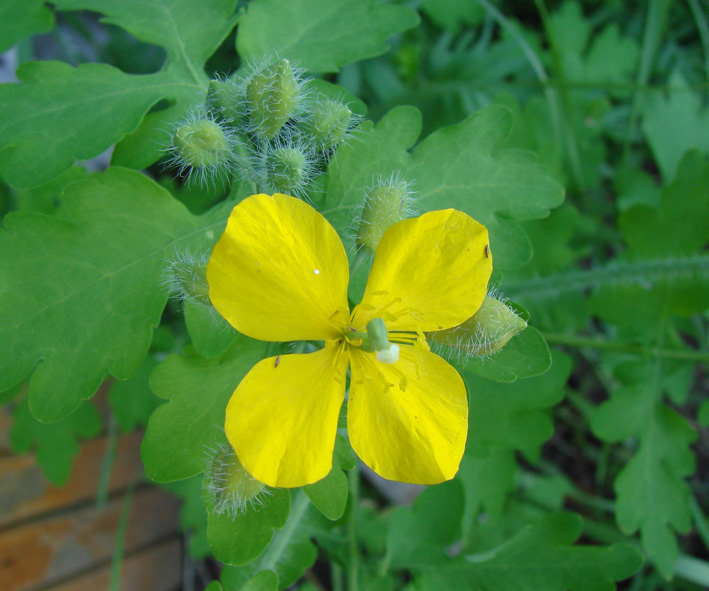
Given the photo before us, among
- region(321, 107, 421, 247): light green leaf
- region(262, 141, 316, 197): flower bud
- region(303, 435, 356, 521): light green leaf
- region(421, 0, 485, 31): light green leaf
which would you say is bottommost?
region(303, 435, 356, 521): light green leaf

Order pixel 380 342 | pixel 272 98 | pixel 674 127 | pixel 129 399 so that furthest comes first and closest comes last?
pixel 674 127 < pixel 129 399 < pixel 272 98 < pixel 380 342

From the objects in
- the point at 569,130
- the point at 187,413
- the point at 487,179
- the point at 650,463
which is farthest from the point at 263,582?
the point at 569,130

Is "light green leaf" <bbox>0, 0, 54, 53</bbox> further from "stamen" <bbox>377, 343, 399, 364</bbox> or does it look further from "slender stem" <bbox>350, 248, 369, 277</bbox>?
"stamen" <bbox>377, 343, 399, 364</bbox>

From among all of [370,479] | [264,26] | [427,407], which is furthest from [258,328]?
[370,479]

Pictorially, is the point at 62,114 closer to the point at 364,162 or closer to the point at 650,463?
the point at 364,162

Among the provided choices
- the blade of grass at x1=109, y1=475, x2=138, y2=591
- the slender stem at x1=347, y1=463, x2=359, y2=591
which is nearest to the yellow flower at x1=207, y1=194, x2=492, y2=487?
the slender stem at x1=347, y1=463, x2=359, y2=591

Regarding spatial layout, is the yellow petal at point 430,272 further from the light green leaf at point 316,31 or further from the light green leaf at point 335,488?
the light green leaf at point 316,31
